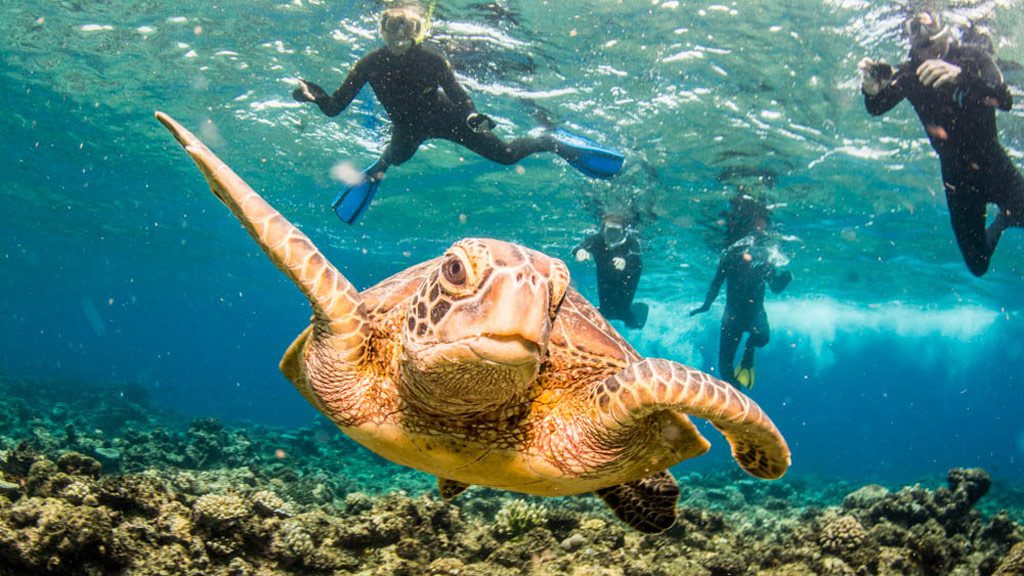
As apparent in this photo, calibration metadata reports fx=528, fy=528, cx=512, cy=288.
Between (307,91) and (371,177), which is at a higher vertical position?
(371,177)

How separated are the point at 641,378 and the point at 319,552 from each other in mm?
2825

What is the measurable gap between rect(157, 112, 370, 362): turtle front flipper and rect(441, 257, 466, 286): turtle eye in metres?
0.91

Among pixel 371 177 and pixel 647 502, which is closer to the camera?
pixel 647 502

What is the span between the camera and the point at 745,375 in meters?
14.0

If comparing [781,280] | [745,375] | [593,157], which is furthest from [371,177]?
[781,280]

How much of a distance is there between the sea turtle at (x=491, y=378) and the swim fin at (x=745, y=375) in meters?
11.8

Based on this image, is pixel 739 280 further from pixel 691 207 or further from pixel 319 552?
pixel 319 552

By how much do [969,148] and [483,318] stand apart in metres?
8.93

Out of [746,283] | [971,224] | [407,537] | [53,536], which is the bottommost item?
[53,536]

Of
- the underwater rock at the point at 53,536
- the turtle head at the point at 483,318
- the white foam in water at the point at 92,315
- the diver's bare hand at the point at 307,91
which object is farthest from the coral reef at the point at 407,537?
the white foam in water at the point at 92,315

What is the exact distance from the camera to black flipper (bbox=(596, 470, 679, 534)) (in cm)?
385

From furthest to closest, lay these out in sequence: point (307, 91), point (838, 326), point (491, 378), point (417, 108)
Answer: point (838, 326), point (417, 108), point (307, 91), point (491, 378)

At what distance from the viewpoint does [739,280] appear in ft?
56.6

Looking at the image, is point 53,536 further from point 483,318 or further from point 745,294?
point 745,294
